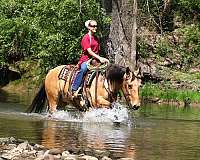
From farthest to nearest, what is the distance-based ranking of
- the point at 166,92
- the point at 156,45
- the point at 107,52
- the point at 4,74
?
the point at 4,74
the point at 156,45
the point at 107,52
the point at 166,92

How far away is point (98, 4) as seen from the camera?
2725 cm

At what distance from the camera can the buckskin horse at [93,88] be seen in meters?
12.9

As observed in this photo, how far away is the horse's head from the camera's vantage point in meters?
12.9

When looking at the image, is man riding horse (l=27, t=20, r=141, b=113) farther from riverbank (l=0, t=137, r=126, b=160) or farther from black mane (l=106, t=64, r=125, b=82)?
riverbank (l=0, t=137, r=126, b=160)

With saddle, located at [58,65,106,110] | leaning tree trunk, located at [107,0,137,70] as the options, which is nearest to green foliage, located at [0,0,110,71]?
leaning tree trunk, located at [107,0,137,70]

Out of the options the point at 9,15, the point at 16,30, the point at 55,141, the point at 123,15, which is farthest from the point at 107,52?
the point at 55,141

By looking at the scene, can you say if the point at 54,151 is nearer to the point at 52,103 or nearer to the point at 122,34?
the point at 52,103

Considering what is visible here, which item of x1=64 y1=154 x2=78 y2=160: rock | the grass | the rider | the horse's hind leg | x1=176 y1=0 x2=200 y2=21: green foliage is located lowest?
x1=64 y1=154 x2=78 y2=160: rock

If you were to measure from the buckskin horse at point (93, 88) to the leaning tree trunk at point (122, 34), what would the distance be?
9.45 metres

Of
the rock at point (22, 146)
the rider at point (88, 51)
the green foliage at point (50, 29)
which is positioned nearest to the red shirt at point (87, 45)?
the rider at point (88, 51)

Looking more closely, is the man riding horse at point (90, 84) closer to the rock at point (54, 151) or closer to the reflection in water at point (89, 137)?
the reflection in water at point (89, 137)

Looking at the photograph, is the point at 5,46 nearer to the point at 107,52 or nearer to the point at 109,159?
the point at 107,52

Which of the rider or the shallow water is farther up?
the rider

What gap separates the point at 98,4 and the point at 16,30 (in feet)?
20.7
